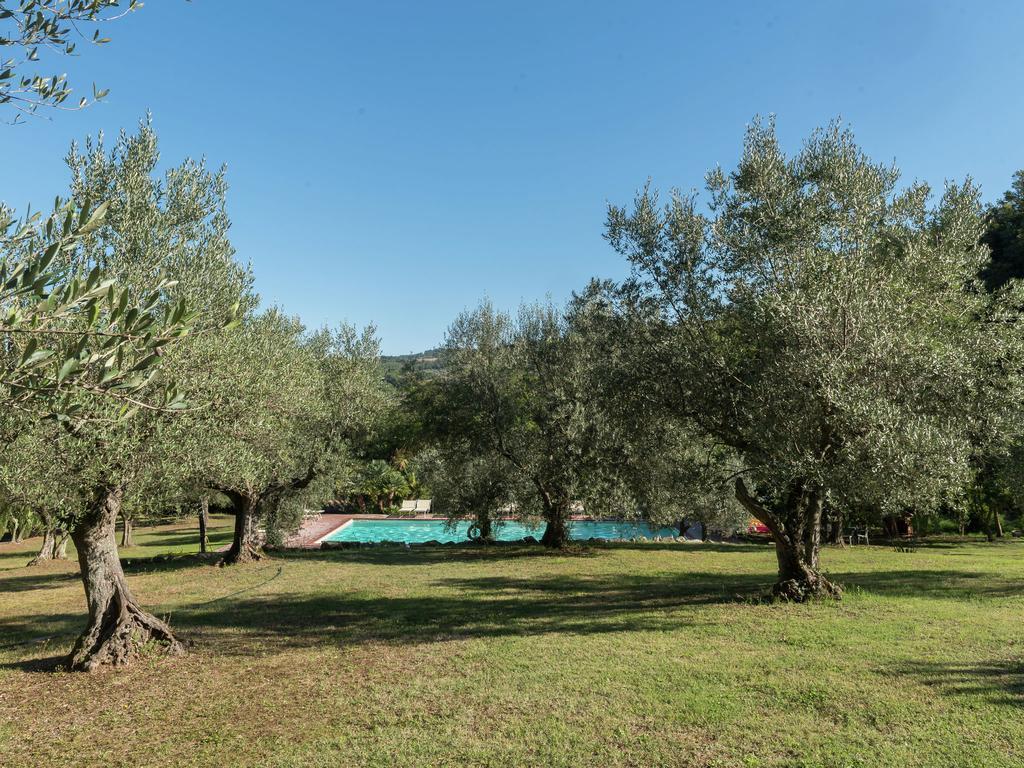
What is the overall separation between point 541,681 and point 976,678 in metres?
6.11

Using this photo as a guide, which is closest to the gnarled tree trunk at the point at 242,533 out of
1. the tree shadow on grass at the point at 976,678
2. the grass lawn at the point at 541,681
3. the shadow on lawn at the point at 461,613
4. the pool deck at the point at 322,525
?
the pool deck at the point at 322,525

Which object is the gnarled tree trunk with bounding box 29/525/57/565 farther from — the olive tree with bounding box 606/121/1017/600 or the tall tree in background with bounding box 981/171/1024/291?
the tall tree in background with bounding box 981/171/1024/291

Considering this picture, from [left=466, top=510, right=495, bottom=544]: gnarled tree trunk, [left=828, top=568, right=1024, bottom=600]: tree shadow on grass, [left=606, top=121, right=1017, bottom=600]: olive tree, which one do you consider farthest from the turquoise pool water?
[left=606, top=121, right=1017, bottom=600]: olive tree

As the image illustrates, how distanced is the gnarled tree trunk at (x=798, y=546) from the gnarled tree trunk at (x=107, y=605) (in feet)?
39.7

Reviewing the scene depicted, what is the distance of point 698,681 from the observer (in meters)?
8.76

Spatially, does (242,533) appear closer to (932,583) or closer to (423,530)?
(423,530)

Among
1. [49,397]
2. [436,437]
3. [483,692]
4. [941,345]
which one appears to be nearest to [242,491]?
[436,437]

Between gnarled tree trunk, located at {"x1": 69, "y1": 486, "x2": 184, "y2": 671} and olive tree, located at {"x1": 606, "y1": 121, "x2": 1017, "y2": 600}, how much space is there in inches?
420

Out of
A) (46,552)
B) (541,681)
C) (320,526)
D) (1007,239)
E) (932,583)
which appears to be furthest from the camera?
(320,526)

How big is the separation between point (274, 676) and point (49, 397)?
716cm

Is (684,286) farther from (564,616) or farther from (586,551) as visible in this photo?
(586,551)

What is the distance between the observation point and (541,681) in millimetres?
8906

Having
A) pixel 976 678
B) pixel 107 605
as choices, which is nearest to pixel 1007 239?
pixel 976 678

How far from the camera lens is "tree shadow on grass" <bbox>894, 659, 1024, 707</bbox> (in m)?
8.04
